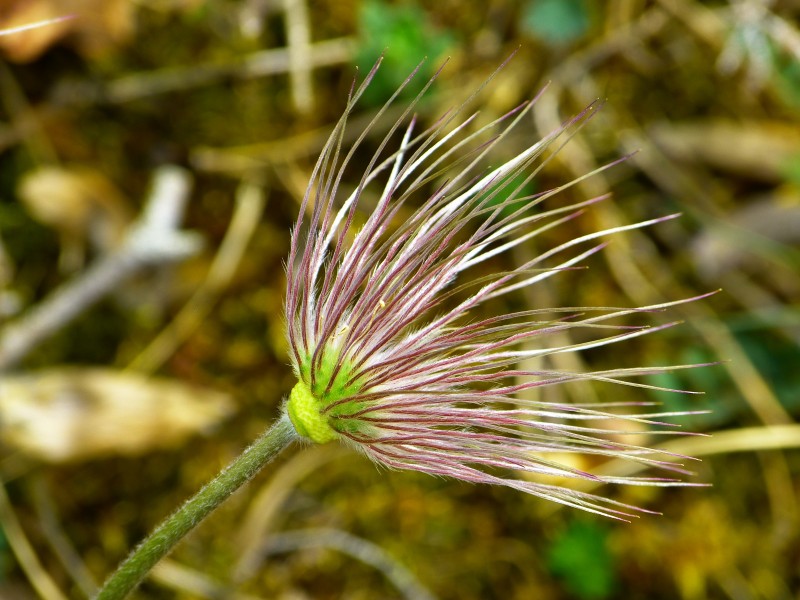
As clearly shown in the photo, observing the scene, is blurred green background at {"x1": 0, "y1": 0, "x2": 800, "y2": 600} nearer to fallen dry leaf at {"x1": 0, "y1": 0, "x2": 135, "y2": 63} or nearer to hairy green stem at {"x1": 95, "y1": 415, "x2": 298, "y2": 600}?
fallen dry leaf at {"x1": 0, "y1": 0, "x2": 135, "y2": 63}

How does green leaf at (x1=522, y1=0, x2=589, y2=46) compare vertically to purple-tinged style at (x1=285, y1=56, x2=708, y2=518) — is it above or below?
above

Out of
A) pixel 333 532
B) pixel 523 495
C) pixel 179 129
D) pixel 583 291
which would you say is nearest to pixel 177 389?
pixel 333 532

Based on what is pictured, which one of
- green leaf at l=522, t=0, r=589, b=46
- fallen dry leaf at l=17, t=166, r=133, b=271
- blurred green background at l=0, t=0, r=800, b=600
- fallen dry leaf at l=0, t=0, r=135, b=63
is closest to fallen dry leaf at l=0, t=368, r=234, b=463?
blurred green background at l=0, t=0, r=800, b=600

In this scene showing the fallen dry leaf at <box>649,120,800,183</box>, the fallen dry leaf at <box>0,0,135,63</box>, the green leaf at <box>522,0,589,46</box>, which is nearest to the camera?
the fallen dry leaf at <box>0,0,135,63</box>

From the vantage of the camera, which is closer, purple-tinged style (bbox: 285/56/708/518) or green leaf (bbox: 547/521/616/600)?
purple-tinged style (bbox: 285/56/708/518)

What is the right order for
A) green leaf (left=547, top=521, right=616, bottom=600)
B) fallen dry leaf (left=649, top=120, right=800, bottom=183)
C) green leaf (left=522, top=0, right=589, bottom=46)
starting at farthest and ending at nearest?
fallen dry leaf (left=649, top=120, right=800, bottom=183) → green leaf (left=522, top=0, right=589, bottom=46) → green leaf (left=547, top=521, right=616, bottom=600)

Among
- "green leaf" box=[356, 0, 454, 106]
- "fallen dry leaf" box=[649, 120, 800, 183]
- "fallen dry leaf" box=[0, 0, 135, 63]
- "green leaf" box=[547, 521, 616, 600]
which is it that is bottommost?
"green leaf" box=[547, 521, 616, 600]

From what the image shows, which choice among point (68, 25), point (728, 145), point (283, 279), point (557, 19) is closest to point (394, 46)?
point (557, 19)

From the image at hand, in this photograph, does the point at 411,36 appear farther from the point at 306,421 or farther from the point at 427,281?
the point at 306,421

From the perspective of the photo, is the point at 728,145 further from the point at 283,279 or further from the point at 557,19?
the point at 283,279
